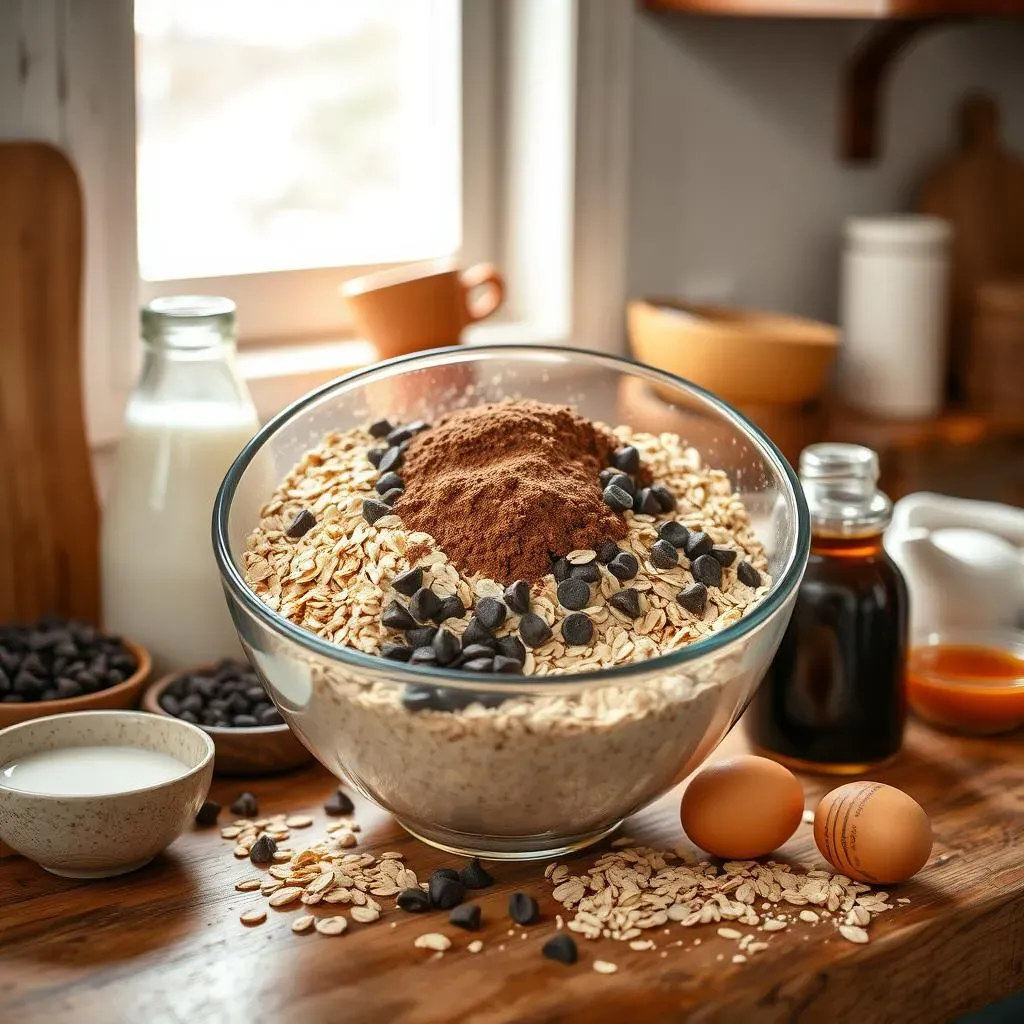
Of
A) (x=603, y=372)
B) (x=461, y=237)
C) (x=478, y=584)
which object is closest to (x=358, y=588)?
(x=478, y=584)

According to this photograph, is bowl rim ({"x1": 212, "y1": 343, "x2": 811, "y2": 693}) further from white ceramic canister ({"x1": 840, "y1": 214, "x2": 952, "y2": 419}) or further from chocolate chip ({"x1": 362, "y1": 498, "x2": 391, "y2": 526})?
white ceramic canister ({"x1": 840, "y1": 214, "x2": 952, "y2": 419})

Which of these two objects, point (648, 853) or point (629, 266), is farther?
point (629, 266)

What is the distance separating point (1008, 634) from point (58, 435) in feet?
3.01

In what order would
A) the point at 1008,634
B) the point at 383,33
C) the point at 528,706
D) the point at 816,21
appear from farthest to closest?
1. the point at 816,21
2. the point at 383,33
3. the point at 1008,634
4. the point at 528,706

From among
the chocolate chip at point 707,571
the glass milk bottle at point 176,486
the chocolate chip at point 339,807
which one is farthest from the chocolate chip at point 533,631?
the glass milk bottle at point 176,486

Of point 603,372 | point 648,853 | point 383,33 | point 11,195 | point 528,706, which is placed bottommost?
point 648,853

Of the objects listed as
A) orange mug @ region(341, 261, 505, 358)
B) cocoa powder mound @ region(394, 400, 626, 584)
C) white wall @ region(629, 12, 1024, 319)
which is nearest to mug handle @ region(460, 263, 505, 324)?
orange mug @ region(341, 261, 505, 358)

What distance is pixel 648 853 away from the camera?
38.5 inches

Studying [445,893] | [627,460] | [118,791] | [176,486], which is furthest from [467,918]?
[176,486]

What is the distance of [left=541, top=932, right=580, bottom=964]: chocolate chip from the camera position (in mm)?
852

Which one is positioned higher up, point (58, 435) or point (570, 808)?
point (58, 435)

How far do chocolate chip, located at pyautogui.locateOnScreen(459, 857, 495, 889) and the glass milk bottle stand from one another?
0.41 metres

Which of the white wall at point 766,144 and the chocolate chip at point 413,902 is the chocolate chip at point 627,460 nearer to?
the chocolate chip at point 413,902

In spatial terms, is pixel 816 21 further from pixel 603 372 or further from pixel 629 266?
pixel 603 372
